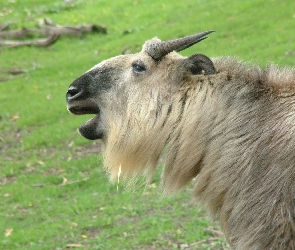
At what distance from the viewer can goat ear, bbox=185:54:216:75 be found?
445cm

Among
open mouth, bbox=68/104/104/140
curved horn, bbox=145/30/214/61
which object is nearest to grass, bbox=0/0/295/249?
curved horn, bbox=145/30/214/61

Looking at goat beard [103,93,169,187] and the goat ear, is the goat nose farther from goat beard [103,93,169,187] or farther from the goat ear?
the goat ear

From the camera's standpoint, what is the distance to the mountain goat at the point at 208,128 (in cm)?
406

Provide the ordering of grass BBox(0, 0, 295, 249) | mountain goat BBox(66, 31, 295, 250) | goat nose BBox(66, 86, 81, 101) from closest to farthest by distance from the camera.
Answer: mountain goat BBox(66, 31, 295, 250), goat nose BBox(66, 86, 81, 101), grass BBox(0, 0, 295, 249)

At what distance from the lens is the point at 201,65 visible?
4.48m

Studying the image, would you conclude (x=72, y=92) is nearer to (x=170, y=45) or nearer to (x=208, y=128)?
(x=170, y=45)

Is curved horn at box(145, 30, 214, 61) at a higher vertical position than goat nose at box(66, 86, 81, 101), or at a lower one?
higher

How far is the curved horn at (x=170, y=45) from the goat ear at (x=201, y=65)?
0.55 ft

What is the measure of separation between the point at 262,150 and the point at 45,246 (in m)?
3.55

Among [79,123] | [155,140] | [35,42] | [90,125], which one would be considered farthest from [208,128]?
[35,42]

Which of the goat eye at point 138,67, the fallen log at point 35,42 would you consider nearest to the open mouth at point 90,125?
the goat eye at point 138,67

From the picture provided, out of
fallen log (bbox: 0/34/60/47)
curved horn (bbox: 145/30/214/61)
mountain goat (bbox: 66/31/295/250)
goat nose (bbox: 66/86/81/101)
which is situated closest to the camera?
mountain goat (bbox: 66/31/295/250)

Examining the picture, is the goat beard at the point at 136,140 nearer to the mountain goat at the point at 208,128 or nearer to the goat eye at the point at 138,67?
the mountain goat at the point at 208,128

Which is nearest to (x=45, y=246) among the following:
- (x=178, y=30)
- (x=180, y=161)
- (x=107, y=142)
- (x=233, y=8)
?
(x=107, y=142)
